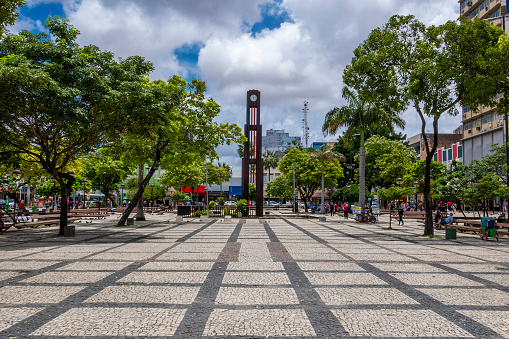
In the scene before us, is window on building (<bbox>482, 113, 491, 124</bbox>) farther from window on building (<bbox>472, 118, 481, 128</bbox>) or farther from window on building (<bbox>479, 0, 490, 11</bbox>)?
window on building (<bbox>479, 0, 490, 11</bbox>)

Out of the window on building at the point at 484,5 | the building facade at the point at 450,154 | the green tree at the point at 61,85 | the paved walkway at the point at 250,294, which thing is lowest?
the paved walkway at the point at 250,294

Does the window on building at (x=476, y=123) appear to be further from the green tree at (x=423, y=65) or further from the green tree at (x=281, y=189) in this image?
the green tree at (x=423, y=65)

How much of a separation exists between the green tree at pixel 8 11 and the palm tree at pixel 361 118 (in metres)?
21.1

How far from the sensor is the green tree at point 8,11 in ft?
43.4

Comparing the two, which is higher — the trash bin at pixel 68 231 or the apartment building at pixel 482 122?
the apartment building at pixel 482 122

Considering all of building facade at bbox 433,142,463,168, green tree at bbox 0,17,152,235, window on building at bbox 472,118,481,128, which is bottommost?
green tree at bbox 0,17,152,235

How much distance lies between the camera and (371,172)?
55094mm

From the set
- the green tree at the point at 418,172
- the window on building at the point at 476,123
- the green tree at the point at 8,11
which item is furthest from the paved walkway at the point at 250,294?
the window on building at the point at 476,123

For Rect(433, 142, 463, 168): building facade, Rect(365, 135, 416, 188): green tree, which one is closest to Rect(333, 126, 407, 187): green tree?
Rect(365, 135, 416, 188): green tree

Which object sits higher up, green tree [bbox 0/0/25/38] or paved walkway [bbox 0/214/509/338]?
green tree [bbox 0/0/25/38]

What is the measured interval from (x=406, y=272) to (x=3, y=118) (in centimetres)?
1401

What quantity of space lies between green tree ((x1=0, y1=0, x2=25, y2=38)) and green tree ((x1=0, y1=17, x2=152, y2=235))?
1.70ft

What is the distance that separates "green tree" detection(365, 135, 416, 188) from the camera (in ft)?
167

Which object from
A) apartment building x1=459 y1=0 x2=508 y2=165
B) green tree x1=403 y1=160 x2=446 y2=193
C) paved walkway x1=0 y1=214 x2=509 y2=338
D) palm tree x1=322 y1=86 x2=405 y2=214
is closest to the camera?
paved walkway x1=0 y1=214 x2=509 y2=338
